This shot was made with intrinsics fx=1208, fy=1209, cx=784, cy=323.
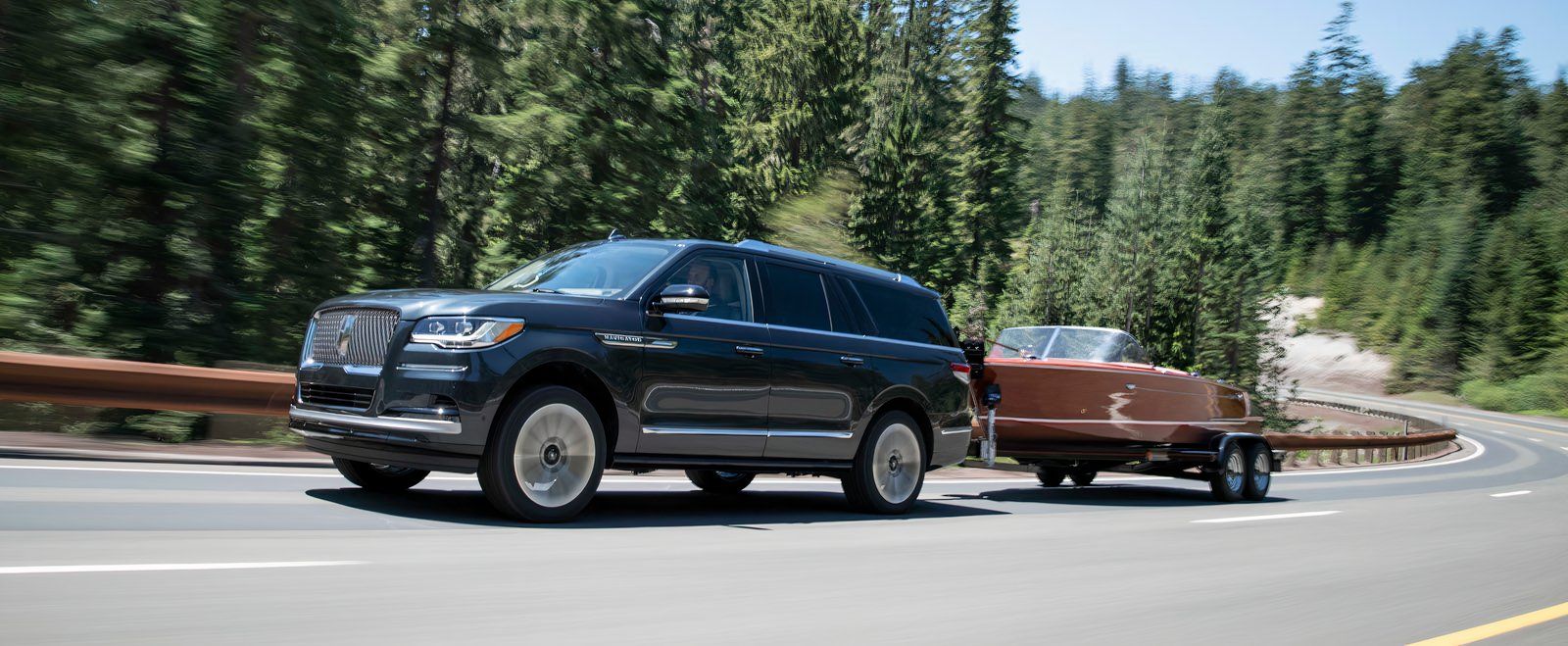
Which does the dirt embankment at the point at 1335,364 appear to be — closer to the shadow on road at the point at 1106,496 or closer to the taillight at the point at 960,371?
the shadow on road at the point at 1106,496

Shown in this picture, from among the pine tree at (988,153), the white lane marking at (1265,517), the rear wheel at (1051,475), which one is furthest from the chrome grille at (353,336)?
the pine tree at (988,153)

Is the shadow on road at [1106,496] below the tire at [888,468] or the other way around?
below

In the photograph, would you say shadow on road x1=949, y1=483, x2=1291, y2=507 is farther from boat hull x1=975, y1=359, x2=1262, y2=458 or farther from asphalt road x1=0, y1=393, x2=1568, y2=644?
asphalt road x1=0, y1=393, x2=1568, y2=644

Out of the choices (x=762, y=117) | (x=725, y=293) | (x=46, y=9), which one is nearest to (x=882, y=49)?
(x=762, y=117)

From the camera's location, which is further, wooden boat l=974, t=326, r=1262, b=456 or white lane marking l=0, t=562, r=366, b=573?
wooden boat l=974, t=326, r=1262, b=456

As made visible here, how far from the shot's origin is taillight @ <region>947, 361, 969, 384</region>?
428 inches

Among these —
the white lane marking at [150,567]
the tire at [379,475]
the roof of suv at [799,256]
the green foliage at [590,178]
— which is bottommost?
the tire at [379,475]

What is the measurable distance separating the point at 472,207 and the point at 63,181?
1104cm

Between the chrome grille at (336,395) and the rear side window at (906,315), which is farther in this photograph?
the rear side window at (906,315)

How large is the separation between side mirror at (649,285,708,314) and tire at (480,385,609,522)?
819mm

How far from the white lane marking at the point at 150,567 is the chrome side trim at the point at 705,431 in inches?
107

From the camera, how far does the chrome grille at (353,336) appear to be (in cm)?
714

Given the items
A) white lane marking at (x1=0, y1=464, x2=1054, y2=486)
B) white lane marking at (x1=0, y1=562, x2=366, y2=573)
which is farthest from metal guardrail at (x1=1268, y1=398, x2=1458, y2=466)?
white lane marking at (x1=0, y1=562, x2=366, y2=573)

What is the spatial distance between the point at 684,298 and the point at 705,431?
44.9 inches
